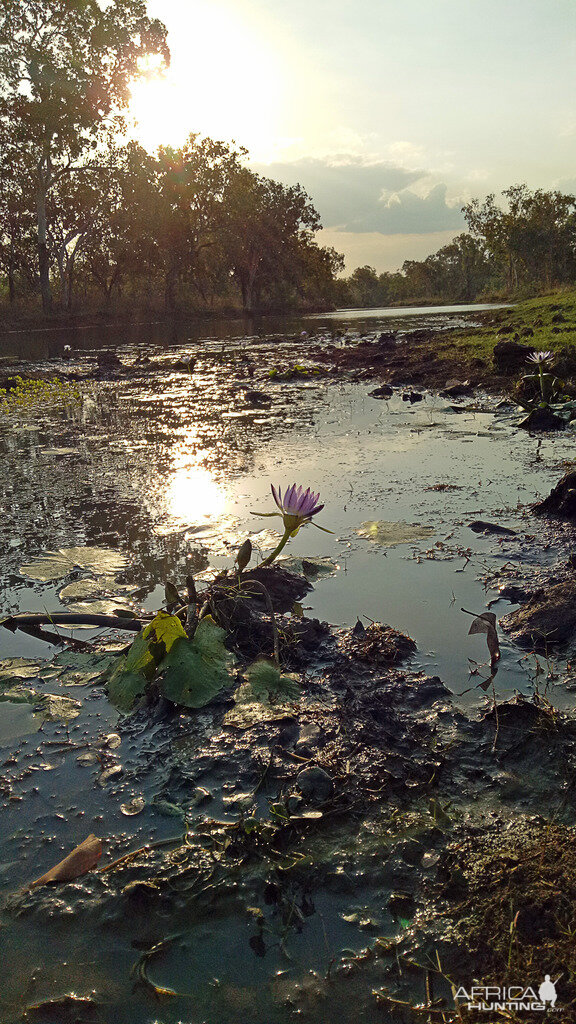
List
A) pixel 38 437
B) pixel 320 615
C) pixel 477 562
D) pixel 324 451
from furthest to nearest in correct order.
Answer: pixel 38 437 < pixel 324 451 < pixel 477 562 < pixel 320 615

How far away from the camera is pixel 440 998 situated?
3.96 ft

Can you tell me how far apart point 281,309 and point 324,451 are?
51.2m

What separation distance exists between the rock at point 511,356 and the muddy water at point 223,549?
143cm

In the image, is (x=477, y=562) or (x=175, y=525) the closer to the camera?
(x=477, y=562)

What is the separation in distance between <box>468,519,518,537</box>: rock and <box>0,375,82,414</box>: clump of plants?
7.11m

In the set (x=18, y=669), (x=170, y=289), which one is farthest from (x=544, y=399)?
(x=170, y=289)

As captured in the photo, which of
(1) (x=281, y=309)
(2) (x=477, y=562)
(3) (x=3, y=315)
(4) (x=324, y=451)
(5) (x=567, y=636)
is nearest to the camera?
(5) (x=567, y=636)

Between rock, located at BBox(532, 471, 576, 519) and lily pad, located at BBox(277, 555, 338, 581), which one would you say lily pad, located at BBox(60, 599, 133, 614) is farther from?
rock, located at BBox(532, 471, 576, 519)

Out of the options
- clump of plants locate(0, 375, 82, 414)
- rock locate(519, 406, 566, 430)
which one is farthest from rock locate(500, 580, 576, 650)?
clump of plants locate(0, 375, 82, 414)

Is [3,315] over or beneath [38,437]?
over

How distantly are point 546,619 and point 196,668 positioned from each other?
1331mm

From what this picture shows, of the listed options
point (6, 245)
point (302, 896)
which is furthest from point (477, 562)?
point (6, 245)

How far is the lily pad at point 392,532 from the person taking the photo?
11.5 feet

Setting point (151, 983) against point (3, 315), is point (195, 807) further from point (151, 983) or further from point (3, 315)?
point (3, 315)
